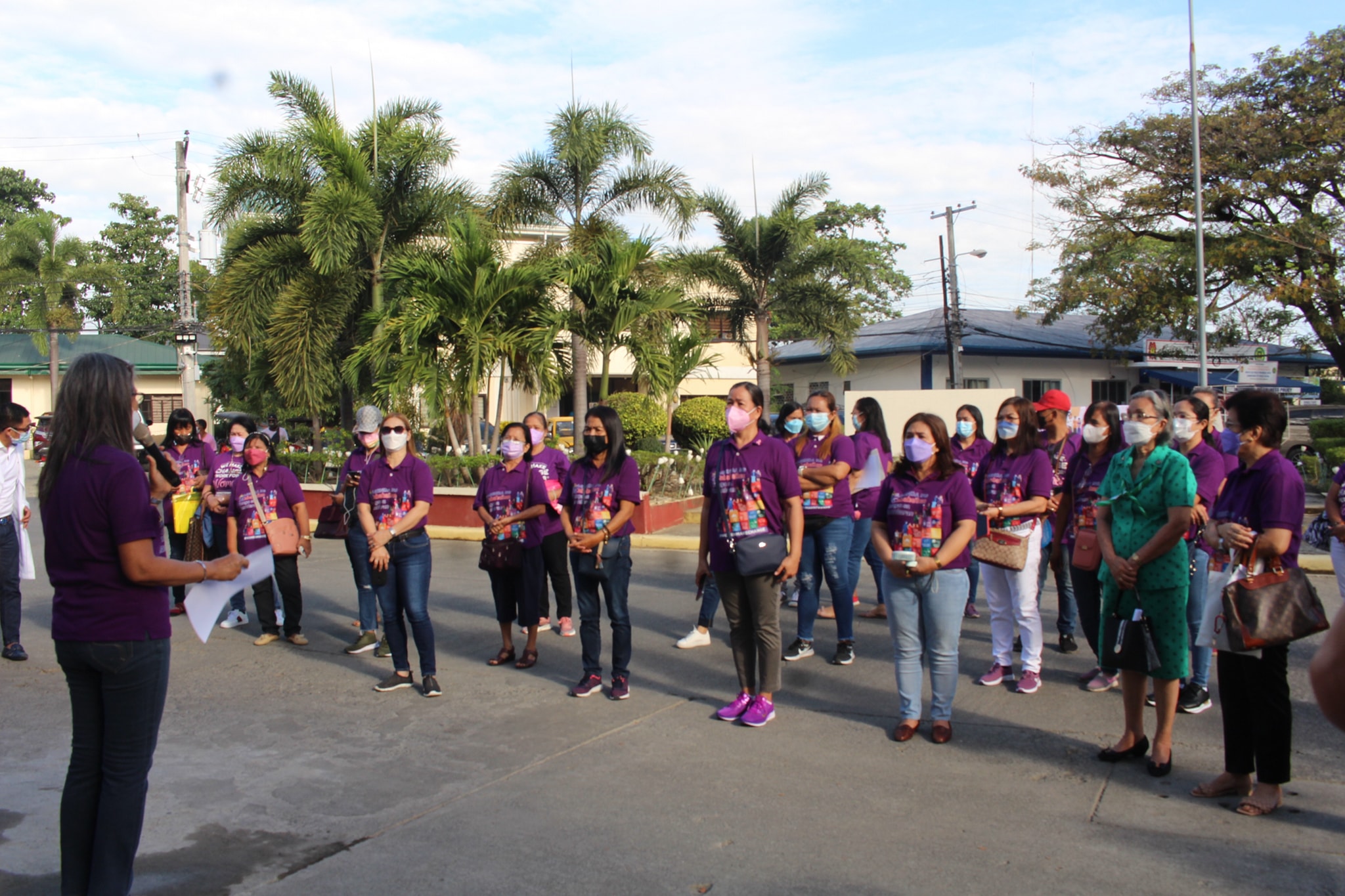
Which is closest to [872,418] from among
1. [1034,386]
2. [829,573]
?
[829,573]

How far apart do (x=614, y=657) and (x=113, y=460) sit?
3.54 metres

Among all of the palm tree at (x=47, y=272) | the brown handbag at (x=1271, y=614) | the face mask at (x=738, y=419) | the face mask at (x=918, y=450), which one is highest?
the palm tree at (x=47, y=272)

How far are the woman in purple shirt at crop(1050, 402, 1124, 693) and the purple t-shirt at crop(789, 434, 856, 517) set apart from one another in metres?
1.52

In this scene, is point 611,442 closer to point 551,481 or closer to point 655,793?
point 551,481

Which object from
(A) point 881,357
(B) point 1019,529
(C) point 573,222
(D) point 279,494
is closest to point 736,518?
(B) point 1019,529

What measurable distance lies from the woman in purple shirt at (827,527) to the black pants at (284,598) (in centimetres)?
398

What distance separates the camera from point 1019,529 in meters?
6.54

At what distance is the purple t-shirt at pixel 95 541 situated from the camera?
11.5 feet

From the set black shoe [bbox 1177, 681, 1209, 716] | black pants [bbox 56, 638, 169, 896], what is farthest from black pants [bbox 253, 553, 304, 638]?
black shoe [bbox 1177, 681, 1209, 716]

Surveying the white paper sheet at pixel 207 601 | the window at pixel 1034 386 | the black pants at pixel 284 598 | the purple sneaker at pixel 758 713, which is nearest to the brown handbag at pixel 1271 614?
the purple sneaker at pixel 758 713

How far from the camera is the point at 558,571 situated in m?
8.06

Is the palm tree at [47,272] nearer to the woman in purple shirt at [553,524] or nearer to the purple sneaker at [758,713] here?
the woman in purple shirt at [553,524]

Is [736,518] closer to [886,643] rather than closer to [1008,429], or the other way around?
[1008,429]

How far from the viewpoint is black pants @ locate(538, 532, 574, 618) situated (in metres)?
7.85
